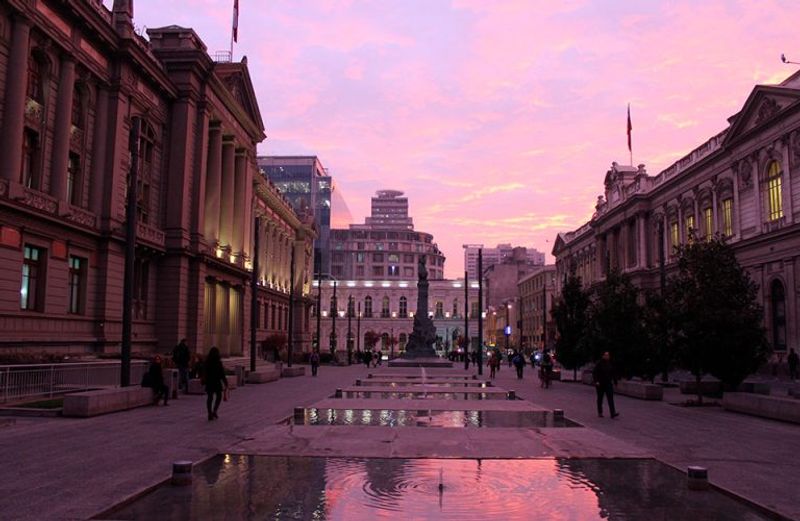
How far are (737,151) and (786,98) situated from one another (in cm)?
746

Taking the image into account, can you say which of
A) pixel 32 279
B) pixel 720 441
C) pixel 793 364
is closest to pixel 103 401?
pixel 32 279

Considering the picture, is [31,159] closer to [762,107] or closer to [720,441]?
[720,441]

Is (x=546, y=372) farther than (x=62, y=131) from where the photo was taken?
Yes

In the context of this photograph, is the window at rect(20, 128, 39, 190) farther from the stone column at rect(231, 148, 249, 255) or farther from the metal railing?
the stone column at rect(231, 148, 249, 255)

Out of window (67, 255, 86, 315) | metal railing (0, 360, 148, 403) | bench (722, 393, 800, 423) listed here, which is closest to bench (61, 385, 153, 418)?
metal railing (0, 360, 148, 403)

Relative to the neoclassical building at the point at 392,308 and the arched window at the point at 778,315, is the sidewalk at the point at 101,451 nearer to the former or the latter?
the arched window at the point at 778,315

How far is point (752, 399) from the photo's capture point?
68.5 ft

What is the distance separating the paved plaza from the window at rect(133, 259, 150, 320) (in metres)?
20.8

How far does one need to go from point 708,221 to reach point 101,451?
2144 inches

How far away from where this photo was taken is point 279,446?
42.7 ft

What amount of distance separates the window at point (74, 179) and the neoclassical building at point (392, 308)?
12594 centimetres

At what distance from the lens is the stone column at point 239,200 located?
55.8 meters

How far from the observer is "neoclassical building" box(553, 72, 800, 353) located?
43.0 meters

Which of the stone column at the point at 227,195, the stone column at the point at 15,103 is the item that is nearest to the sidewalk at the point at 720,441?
the stone column at the point at 15,103
